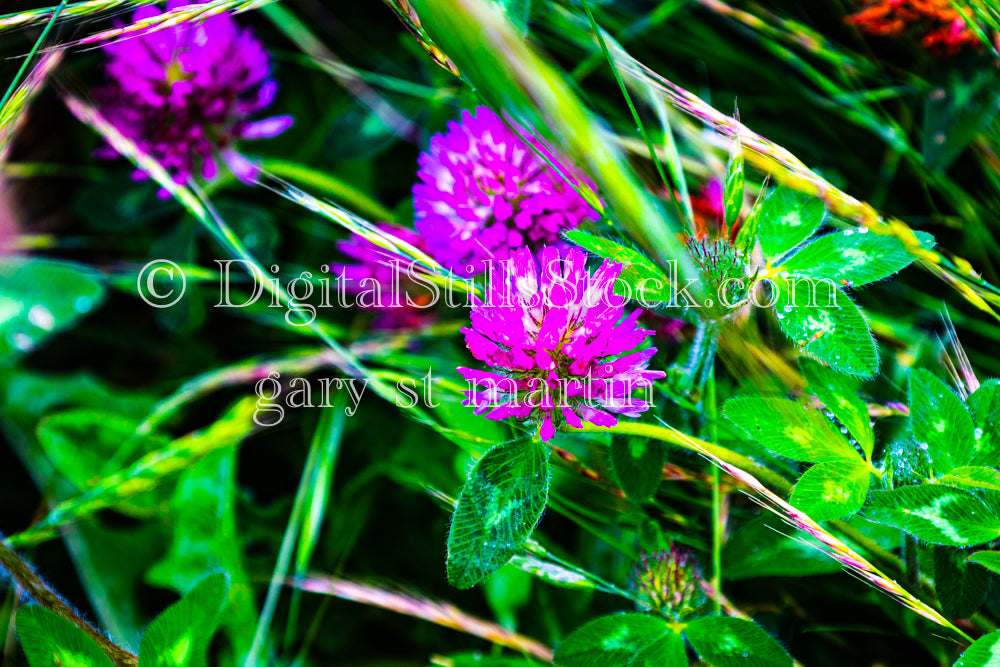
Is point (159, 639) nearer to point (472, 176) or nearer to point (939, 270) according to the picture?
point (472, 176)

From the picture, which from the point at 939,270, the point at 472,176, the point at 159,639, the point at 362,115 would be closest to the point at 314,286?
the point at 362,115

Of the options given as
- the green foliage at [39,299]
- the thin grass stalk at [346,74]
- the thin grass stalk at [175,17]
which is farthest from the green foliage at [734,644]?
the green foliage at [39,299]

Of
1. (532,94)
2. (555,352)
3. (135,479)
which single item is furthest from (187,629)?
(532,94)

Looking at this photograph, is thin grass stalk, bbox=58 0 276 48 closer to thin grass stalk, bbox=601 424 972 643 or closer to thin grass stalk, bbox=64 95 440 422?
thin grass stalk, bbox=64 95 440 422

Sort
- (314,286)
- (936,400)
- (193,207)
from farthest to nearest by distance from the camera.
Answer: (314,286) → (193,207) → (936,400)

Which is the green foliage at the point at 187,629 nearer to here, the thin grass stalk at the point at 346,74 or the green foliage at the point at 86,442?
the green foliage at the point at 86,442

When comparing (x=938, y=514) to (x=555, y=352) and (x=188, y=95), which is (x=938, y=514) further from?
(x=188, y=95)
